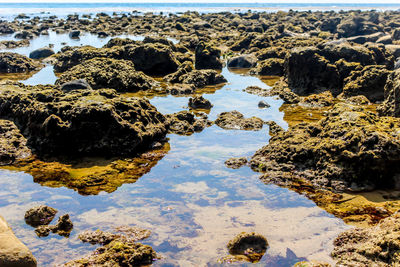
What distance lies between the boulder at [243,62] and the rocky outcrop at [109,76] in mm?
8541

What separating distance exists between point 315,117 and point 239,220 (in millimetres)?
8747

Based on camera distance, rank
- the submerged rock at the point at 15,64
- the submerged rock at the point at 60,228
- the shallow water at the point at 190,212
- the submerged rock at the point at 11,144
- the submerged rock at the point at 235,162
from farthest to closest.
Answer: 1. the submerged rock at the point at 15,64
2. the submerged rock at the point at 11,144
3. the submerged rock at the point at 235,162
4. the submerged rock at the point at 60,228
5. the shallow water at the point at 190,212

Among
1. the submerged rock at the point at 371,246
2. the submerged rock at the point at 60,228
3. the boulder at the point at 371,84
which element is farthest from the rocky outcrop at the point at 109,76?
the submerged rock at the point at 371,246

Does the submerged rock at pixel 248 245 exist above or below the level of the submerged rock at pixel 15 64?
below

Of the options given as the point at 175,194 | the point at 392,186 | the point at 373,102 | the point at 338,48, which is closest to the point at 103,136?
the point at 175,194

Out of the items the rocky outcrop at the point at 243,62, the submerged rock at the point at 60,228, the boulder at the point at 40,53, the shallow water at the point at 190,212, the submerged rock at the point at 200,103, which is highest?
the boulder at the point at 40,53

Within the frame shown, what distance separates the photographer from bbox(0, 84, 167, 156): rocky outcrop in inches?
436

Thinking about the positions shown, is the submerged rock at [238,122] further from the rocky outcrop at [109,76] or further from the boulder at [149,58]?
the boulder at [149,58]

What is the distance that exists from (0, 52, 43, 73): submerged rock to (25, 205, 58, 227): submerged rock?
19.8 meters

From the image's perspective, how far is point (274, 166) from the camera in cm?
Result: 1012

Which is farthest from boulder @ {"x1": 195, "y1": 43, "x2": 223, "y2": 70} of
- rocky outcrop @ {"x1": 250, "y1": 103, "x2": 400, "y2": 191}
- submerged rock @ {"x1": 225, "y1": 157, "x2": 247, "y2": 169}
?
submerged rock @ {"x1": 225, "y1": 157, "x2": 247, "y2": 169}

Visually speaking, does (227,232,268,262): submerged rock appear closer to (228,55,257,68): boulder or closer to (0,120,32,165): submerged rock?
(0,120,32,165): submerged rock

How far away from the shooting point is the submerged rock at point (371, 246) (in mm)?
5805

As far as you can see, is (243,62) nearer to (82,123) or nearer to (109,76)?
(109,76)
